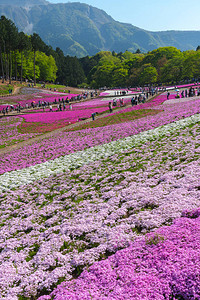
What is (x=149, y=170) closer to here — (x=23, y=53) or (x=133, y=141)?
(x=133, y=141)

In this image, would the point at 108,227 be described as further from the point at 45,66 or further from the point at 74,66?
the point at 74,66

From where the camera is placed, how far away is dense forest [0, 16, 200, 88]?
96.0 metres

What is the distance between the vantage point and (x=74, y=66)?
16162 centimetres

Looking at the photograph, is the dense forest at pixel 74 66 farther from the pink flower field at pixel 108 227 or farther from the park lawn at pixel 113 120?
the pink flower field at pixel 108 227

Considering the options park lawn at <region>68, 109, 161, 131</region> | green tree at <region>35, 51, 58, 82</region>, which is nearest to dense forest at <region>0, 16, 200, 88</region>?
green tree at <region>35, 51, 58, 82</region>

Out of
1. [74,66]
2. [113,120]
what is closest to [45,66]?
[74,66]

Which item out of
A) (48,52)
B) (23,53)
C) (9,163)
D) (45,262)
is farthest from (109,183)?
(48,52)

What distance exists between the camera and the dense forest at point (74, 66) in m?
96.0

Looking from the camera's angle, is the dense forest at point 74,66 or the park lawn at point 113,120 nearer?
the park lawn at point 113,120

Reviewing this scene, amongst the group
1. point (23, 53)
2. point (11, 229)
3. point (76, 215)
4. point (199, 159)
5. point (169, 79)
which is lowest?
point (11, 229)

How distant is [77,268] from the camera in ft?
23.9

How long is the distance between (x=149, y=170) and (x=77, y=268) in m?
8.08

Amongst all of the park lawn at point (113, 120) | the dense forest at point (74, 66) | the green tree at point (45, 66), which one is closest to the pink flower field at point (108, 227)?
the park lawn at point (113, 120)

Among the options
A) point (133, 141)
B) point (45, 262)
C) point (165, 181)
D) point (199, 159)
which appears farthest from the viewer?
point (133, 141)
